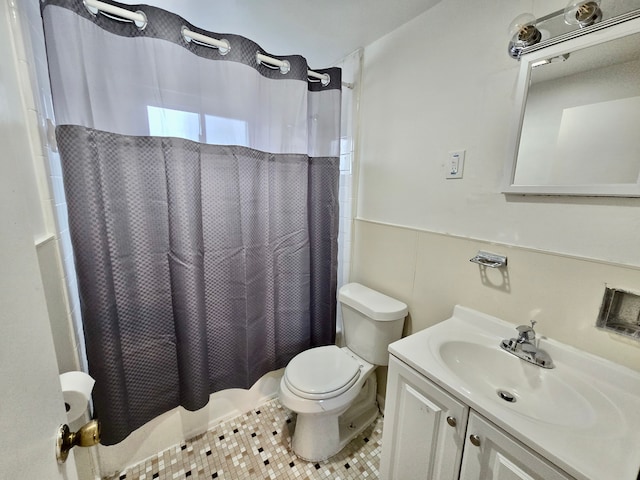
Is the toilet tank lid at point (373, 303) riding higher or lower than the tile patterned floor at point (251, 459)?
higher

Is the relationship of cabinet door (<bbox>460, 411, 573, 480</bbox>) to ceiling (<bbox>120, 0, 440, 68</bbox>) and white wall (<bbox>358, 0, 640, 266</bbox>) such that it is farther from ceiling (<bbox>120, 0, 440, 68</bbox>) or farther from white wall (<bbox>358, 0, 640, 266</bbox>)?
ceiling (<bbox>120, 0, 440, 68</bbox>)

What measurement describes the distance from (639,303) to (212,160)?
1.63 metres

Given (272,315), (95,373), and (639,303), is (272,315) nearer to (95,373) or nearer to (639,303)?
(95,373)

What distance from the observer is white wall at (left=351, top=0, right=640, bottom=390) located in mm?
891

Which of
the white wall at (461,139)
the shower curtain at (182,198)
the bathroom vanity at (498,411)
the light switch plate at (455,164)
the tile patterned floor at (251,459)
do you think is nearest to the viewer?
the bathroom vanity at (498,411)

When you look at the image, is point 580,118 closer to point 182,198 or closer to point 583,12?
point 583,12

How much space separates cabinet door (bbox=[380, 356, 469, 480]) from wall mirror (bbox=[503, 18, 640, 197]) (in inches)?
31.5

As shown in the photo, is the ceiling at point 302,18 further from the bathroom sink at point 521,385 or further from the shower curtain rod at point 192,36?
the bathroom sink at point 521,385

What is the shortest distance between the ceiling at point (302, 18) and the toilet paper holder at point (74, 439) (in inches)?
62.9

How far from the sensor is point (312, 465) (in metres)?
1.40

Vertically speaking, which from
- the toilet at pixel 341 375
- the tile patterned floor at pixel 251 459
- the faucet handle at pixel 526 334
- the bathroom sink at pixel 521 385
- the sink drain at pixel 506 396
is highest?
the faucet handle at pixel 526 334

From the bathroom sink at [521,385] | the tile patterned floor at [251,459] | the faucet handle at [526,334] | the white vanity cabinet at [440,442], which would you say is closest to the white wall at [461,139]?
the faucet handle at [526,334]

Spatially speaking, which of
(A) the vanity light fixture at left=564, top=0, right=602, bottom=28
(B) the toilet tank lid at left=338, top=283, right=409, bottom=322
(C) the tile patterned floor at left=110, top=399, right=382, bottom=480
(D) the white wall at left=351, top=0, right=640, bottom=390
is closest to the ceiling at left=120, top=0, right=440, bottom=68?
(D) the white wall at left=351, top=0, right=640, bottom=390

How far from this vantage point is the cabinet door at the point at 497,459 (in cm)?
66
